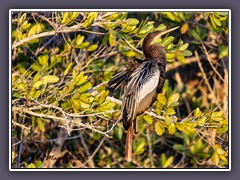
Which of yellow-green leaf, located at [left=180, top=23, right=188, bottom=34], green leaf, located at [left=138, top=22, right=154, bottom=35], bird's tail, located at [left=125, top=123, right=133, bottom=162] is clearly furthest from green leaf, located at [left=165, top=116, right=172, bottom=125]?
yellow-green leaf, located at [left=180, top=23, right=188, bottom=34]

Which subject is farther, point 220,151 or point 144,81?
point 220,151

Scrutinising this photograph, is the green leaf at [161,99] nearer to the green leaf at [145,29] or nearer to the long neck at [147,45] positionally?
the long neck at [147,45]

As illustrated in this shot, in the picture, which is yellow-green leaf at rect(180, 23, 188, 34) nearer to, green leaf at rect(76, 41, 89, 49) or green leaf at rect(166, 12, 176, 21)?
green leaf at rect(166, 12, 176, 21)

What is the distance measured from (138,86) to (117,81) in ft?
0.43

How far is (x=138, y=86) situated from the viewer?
10.9 ft

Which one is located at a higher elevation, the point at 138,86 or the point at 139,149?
the point at 138,86

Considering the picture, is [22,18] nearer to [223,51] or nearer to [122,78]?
[122,78]

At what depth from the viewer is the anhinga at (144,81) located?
3303 mm

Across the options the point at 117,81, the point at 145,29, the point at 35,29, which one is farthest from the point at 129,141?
the point at 35,29

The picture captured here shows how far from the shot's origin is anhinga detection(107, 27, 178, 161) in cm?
330

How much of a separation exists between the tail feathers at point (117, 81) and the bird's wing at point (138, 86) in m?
0.05
